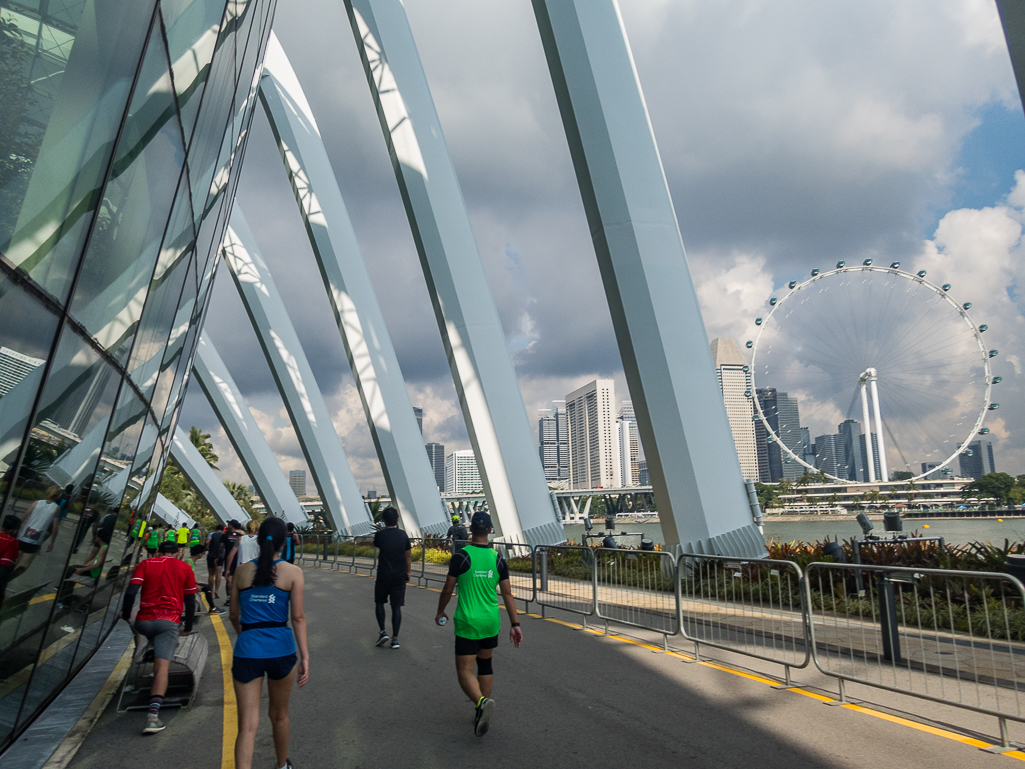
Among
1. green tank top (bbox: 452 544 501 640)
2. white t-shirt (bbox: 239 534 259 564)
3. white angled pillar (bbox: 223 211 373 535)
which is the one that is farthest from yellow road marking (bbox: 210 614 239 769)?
white angled pillar (bbox: 223 211 373 535)

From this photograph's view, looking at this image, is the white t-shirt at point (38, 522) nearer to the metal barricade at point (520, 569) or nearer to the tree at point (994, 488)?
the metal barricade at point (520, 569)

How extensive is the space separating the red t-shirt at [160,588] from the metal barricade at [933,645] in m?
6.07

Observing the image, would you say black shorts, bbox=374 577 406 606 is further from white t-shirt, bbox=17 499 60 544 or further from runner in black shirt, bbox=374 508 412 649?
white t-shirt, bbox=17 499 60 544

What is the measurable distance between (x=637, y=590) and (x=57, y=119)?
28.4 feet

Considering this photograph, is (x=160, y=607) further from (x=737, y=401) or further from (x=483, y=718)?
(x=737, y=401)

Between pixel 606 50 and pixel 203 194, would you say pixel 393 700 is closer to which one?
pixel 203 194

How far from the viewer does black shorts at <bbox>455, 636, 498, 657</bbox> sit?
5387mm

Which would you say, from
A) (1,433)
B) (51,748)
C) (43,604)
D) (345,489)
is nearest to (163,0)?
(1,433)

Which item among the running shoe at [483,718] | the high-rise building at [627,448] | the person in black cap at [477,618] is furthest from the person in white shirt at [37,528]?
the high-rise building at [627,448]

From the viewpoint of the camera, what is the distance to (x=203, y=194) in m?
9.99

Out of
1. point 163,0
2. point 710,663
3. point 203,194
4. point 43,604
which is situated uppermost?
point 203,194

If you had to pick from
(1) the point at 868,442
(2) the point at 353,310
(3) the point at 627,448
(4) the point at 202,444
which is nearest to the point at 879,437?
(1) the point at 868,442

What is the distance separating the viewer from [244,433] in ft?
143

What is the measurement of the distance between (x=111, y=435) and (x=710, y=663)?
7.02 metres
